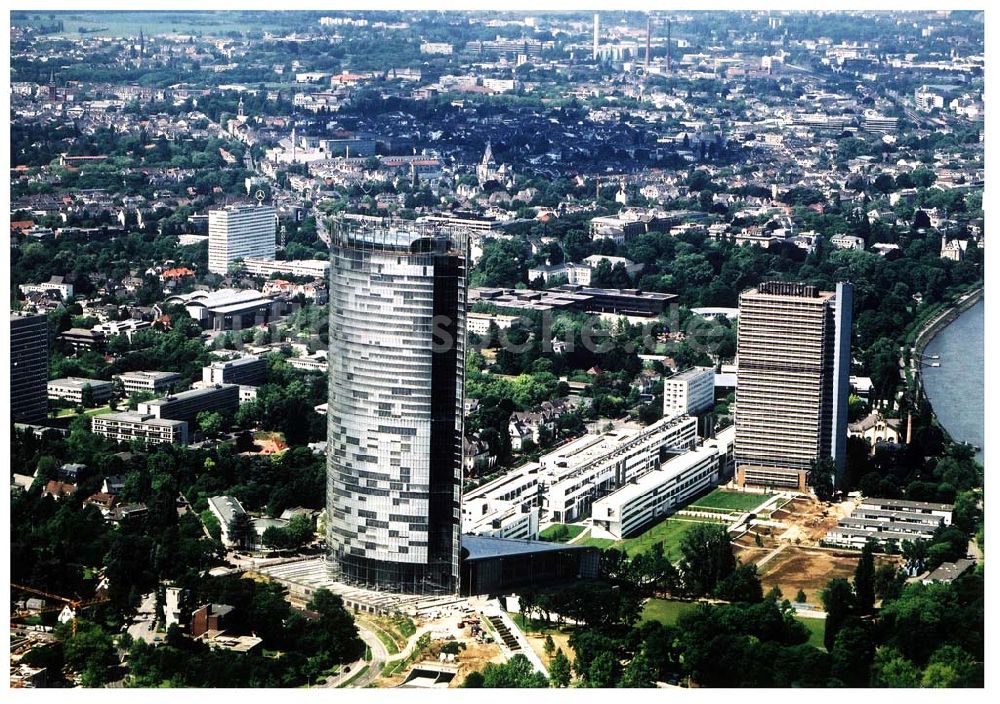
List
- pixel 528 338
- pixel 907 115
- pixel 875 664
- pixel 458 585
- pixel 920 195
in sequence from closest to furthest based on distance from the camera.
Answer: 1. pixel 875 664
2. pixel 458 585
3. pixel 528 338
4. pixel 920 195
5. pixel 907 115

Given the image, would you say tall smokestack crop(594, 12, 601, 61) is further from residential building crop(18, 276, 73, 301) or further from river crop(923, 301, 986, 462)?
residential building crop(18, 276, 73, 301)

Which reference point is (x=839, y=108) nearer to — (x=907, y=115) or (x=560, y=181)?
(x=907, y=115)

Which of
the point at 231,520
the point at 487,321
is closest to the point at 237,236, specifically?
the point at 487,321

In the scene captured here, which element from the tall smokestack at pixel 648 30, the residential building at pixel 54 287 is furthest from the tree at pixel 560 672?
the tall smokestack at pixel 648 30

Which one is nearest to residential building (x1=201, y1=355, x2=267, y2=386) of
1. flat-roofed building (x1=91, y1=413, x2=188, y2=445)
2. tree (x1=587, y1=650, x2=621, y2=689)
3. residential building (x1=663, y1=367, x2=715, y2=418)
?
flat-roofed building (x1=91, y1=413, x2=188, y2=445)

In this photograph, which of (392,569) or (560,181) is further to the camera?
(560,181)

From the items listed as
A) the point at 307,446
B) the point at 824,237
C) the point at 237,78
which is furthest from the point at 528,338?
the point at 237,78

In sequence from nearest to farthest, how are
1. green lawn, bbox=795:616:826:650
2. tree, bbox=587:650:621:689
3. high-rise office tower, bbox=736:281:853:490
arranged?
tree, bbox=587:650:621:689, green lawn, bbox=795:616:826:650, high-rise office tower, bbox=736:281:853:490
